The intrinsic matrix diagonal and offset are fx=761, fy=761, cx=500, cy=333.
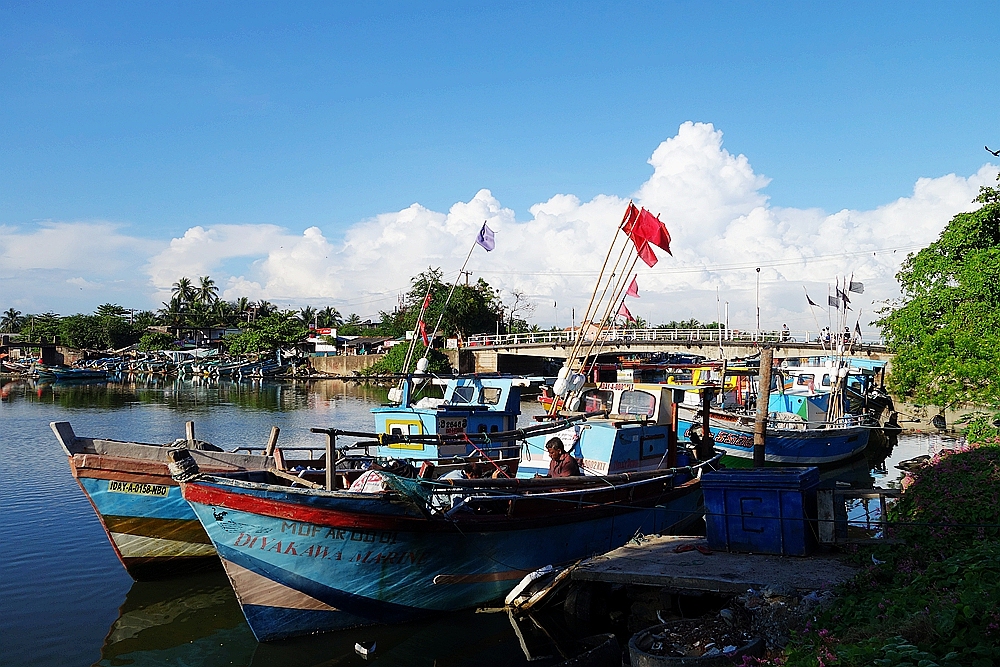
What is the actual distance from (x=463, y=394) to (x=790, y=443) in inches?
463

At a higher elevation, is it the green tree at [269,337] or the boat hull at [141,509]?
the green tree at [269,337]

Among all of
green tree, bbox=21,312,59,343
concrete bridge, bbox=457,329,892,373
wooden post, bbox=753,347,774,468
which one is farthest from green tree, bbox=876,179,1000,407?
green tree, bbox=21,312,59,343

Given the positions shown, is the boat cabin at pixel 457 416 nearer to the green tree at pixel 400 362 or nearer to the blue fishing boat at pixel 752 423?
the blue fishing boat at pixel 752 423

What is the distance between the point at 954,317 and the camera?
21.1m

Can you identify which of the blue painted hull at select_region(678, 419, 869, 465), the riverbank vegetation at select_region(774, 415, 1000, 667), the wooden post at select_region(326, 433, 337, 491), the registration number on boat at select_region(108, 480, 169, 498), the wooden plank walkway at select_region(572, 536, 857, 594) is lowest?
the blue painted hull at select_region(678, 419, 869, 465)

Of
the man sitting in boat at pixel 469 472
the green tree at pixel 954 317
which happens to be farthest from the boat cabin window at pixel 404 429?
the green tree at pixel 954 317

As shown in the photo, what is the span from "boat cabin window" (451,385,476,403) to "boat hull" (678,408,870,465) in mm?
7101

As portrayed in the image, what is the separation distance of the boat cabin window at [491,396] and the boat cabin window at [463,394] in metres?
0.42

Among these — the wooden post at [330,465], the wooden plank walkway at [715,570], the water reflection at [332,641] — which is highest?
the wooden post at [330,465]

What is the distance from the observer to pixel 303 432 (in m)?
37.4

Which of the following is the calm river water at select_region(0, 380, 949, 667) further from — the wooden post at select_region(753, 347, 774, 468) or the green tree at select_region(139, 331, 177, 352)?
the green tree at select_region(139, 331, 177, 352)

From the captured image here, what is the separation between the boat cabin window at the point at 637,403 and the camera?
18.1 m

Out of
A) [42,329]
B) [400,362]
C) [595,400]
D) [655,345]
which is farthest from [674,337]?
[42,329]

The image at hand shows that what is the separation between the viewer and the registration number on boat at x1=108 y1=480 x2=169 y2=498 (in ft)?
43.6
